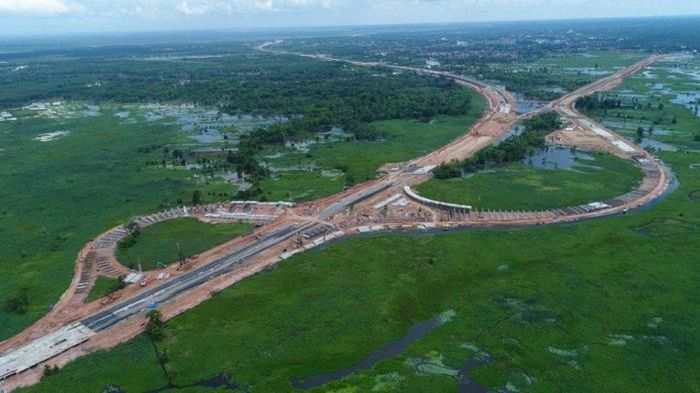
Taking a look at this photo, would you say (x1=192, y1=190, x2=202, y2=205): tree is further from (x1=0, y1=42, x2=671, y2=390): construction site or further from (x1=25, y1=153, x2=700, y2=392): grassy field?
(x1=25, y1=153, x2=700, y2=392): grassy field

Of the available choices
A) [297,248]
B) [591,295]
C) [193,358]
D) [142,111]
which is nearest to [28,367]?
[193,358]

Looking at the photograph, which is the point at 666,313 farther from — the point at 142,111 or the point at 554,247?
the point at 142,111

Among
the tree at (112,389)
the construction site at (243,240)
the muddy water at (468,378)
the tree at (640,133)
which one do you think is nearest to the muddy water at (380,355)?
the muddy water at (468,378)

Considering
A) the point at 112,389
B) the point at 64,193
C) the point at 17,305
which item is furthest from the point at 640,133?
the point at 64,193

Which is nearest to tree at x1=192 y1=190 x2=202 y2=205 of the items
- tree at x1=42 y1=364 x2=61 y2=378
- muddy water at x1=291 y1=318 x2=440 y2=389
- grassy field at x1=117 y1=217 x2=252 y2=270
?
grassy field at x1=117 y1=217 x2=252 y2=270

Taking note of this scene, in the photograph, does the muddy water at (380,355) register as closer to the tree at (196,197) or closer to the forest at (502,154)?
the forest at (502,154)

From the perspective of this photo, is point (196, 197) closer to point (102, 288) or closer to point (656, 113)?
point (102, 288)
